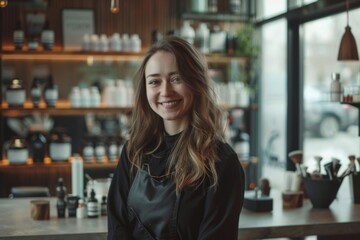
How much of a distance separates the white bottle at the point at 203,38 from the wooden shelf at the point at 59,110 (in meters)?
0.93

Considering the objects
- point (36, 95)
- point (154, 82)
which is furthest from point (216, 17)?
point (154, 82)

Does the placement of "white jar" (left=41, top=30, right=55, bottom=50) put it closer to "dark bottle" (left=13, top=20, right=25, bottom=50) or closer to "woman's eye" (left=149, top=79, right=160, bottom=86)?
"dark bottle" (left=13, top=20, right=25, bottom=50)

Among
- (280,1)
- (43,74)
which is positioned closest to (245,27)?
(280,1)

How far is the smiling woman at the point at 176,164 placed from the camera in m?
2.10

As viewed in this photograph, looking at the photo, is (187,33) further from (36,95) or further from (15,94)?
(15,94)

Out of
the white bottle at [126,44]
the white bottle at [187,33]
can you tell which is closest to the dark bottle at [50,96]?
the white bottle at [126,44]

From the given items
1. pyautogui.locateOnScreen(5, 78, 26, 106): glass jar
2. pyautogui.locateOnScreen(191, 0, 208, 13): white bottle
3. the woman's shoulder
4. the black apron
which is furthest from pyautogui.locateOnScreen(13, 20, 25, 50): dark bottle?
the woman's shoulder

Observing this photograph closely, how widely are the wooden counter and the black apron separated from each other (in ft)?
1.28

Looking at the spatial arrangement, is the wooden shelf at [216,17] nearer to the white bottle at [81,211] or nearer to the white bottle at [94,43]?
the white bottle at [94,43]

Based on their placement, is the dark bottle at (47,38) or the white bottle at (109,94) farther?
the white bottle at (109,94)

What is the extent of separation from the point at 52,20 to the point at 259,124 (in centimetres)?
226

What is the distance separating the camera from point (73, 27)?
563 centimetres

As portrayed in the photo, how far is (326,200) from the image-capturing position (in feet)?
10.2

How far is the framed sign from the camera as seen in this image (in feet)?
18.5
